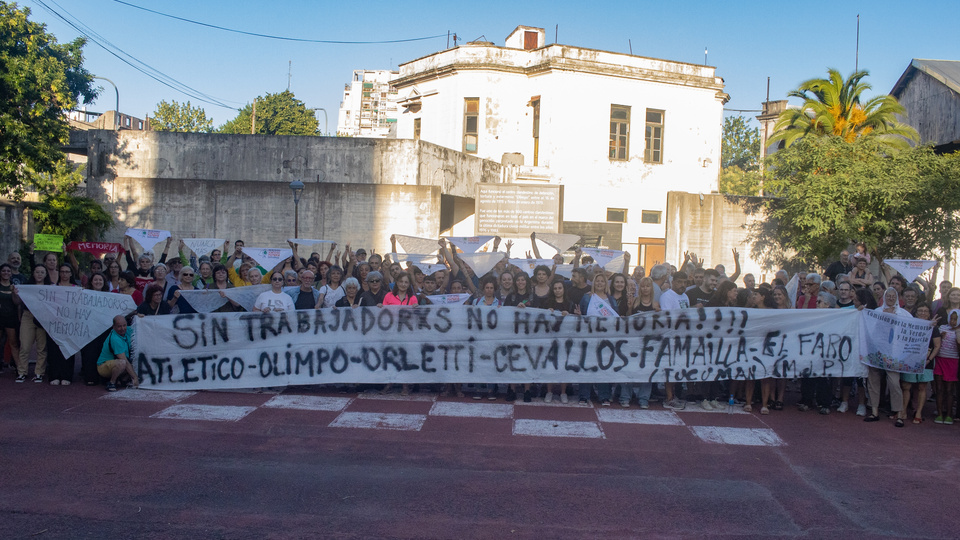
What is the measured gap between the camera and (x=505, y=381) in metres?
9.26

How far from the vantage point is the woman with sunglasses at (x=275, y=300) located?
947 cm

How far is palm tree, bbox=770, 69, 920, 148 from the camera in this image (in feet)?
74.4

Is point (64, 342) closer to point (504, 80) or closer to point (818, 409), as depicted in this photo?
point (818, 409)

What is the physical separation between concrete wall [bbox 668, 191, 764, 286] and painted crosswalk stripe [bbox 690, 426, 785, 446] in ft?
56.7

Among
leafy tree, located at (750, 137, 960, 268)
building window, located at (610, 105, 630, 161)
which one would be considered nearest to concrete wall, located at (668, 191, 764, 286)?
leafy tree, located at (750, 137, 960, 268)

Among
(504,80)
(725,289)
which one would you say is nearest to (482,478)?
(725,289)

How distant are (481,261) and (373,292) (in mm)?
3307

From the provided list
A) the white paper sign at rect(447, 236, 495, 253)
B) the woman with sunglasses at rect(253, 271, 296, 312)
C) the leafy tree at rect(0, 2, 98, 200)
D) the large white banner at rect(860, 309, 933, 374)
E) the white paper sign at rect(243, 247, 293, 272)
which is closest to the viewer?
the large white banner at rect(860, 309, 933, 374)

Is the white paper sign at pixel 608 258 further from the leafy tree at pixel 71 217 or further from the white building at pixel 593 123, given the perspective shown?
the leafy tree at pixel 71 217

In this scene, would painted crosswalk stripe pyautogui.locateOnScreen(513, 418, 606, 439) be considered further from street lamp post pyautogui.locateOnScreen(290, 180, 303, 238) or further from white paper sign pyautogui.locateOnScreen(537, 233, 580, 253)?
street lamp post pyautogui.locateOnScreen(290, 180, 303, 238)

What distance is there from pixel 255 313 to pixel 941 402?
331 inches

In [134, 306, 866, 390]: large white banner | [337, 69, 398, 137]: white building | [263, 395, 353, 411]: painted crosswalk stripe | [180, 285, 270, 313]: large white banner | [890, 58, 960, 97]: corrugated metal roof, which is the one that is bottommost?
[263, 395, 353, 411]: painted crosswalk stripe

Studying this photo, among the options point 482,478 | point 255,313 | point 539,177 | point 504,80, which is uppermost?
point 504,80

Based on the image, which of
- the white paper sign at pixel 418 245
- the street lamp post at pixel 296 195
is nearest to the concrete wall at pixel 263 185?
the street lamp post at pixel 296 195
